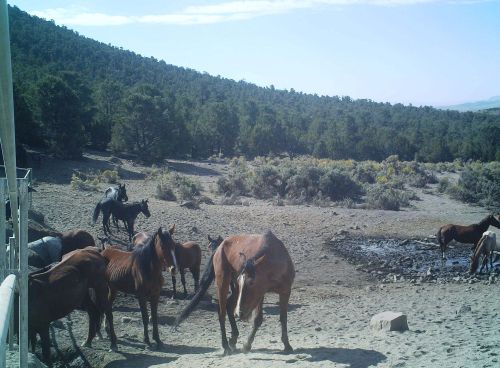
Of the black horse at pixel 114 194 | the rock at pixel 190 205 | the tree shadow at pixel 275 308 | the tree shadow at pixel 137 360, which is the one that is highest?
the black horse at pixel 114 194

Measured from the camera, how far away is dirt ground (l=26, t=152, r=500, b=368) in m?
7.18

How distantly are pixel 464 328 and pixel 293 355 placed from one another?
10.2 ft

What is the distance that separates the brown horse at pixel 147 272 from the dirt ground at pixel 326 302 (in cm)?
74

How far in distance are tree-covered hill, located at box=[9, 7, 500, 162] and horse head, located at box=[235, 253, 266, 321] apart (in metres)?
27.9

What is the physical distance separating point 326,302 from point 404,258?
5.86 m

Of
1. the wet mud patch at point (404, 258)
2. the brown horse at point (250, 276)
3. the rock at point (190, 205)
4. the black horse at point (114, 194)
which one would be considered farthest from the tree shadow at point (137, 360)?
the rock at point (190, 205)

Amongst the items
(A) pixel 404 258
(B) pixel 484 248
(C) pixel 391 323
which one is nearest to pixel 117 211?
(A) pixel 404 258

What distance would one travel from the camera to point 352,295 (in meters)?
12.2

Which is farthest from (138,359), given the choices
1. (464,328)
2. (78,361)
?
(464,328)

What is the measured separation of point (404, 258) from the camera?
1623cm

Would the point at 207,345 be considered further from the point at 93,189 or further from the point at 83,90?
the point at 83,90

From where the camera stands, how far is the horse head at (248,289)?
6.87 m

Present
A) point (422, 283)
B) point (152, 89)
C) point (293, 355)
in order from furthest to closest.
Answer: point (152, 89) < point (422, 283) < point (293, 355)

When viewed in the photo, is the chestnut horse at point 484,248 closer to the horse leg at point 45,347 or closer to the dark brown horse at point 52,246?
the dark brown horse at point 52,246
